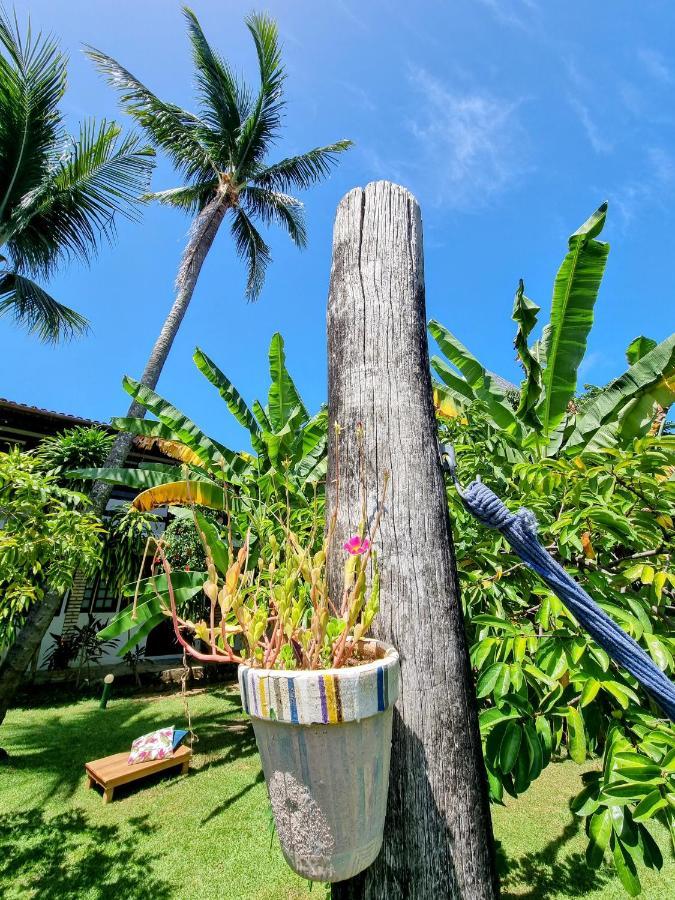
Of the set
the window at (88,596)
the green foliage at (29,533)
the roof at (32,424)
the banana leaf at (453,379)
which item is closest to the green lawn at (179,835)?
the green foliage at (29,533)

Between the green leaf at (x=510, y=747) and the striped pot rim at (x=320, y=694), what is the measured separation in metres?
0.64

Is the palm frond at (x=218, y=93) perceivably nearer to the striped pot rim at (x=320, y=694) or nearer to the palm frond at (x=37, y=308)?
the palm frond at (x=37, y=308)

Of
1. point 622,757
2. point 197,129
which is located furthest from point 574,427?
point 197,129

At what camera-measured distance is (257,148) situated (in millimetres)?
10117

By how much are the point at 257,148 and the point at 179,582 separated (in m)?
10.0

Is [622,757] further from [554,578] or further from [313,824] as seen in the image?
[313,824]

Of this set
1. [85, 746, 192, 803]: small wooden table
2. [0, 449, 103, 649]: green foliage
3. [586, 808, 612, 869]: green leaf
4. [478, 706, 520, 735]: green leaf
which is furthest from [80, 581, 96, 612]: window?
[586, 808, 612, 869]: green leaf

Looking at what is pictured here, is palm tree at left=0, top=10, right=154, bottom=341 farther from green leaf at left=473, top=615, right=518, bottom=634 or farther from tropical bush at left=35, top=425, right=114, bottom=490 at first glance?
green leaf at left=473, top=615, right=518, bottom=634

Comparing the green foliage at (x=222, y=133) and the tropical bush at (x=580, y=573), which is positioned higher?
the green foliage at (x=222, y=133)

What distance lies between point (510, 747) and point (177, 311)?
8.45 m

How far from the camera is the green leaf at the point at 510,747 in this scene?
1128 mm

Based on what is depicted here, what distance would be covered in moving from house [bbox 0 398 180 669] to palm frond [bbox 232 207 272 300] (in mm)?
5331

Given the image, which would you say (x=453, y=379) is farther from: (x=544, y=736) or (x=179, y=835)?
(x=179, y=835)

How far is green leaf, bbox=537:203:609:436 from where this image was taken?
3.22 m
